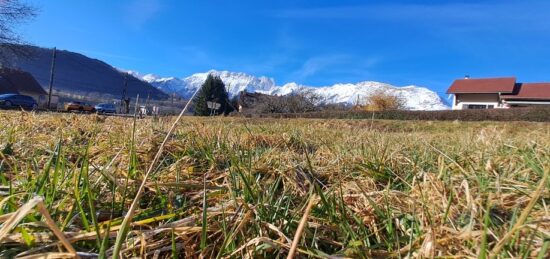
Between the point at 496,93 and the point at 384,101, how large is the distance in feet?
45.5

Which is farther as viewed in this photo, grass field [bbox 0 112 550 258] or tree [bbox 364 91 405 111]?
tree [bbox 364 91 405 111]

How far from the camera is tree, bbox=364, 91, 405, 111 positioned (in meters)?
43.0

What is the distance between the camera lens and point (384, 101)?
43.0m

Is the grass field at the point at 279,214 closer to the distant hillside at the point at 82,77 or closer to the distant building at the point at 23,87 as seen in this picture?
the distant building at the point at 23,87

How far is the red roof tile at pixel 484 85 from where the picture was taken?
41375 millimetres

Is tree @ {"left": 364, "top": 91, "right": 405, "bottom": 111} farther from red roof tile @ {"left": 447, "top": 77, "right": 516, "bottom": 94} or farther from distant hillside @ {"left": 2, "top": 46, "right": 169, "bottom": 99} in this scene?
distant hillside @ {"left": 2, "top": 46, "right": 169, "bottom": 99}

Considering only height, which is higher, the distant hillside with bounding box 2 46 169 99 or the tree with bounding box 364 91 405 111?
the distant hillside with bounding box 2 46 169 99

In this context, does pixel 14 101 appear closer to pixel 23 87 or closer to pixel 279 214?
pixel 23 87

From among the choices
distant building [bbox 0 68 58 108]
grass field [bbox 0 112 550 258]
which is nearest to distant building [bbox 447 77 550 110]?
grass field [bbox 0 112 550 258]

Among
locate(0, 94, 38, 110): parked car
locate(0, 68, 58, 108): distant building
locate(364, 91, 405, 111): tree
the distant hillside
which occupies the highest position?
the distant hillside

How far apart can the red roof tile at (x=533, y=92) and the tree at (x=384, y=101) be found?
476 inches

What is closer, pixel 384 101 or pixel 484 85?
pixel 384 101

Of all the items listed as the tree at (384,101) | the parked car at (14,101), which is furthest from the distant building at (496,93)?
the parked car at (14,101)

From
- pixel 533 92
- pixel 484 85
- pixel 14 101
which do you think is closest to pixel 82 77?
pixel 14 101
